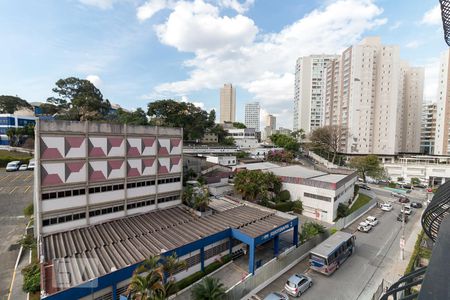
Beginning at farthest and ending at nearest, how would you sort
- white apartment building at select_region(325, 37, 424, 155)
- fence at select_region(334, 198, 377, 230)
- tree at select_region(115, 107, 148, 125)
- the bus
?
white apartment building at select_region(325, 37, 424, 155), tree at select_region(115, 107, 148, 125), fence at select_region(334, 198, 377, 230), the bus

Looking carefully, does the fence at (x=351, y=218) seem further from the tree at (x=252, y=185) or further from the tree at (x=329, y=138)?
the tree at (x=329, y=138)

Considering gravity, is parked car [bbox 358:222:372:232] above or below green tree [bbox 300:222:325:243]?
below

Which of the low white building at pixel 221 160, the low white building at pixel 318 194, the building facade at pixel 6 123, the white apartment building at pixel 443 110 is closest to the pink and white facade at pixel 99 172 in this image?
the low white building at pixel 318 194

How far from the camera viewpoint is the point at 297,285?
18.1m

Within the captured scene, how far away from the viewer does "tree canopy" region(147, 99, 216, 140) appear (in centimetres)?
6656

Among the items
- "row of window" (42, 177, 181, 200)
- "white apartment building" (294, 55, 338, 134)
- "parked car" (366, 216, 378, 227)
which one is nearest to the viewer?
"row of window" (42, 177, 181, 200)

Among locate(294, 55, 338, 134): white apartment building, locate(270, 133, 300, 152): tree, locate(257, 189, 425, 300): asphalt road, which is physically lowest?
locate(257, 189, 425, 300): asphalt road

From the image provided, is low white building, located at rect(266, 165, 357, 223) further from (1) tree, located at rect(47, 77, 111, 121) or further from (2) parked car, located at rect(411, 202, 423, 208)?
(1) tree, located at rect(47, 77, 111, 121)

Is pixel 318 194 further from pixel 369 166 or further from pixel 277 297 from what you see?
pixel 369 166

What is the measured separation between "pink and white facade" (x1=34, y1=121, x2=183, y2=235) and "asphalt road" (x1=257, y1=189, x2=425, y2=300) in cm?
1638

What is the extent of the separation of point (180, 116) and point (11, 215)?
4616 centimetres

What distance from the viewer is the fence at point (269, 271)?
57.1 ft

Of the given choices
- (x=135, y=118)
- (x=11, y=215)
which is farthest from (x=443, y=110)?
(x=11, y=215)

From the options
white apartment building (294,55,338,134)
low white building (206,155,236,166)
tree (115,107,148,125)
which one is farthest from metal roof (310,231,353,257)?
white apartment building (294,55,338,134)
